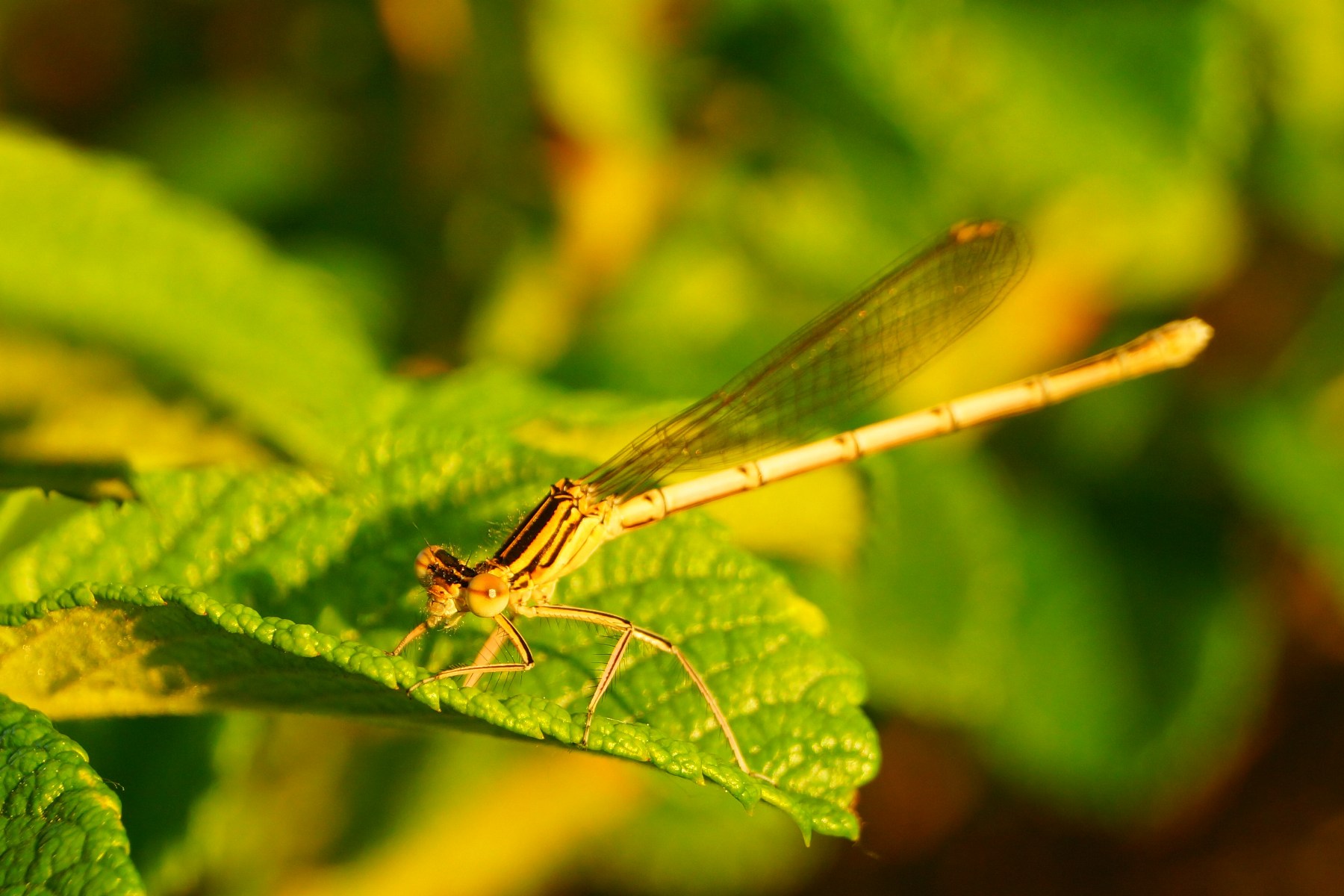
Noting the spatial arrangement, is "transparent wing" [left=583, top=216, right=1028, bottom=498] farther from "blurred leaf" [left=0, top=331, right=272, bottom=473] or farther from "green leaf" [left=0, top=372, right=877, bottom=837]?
"blurred leaf" [left=0, top=331, right=272, bottom=473]

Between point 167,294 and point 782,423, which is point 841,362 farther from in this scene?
point 167,294

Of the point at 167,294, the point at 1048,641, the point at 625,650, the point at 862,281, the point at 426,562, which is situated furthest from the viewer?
the point at 1048,641

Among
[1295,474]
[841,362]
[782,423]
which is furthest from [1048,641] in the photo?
[782,423]

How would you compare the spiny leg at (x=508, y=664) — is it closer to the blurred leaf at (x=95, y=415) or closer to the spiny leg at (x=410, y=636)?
the spiny leg at (x=410, y=636)

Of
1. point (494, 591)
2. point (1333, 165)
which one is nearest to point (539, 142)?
point (494, 591)

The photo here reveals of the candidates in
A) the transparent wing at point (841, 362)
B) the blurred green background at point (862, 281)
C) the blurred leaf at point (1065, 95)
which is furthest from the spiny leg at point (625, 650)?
the blurred leaf at point (1065, 95)

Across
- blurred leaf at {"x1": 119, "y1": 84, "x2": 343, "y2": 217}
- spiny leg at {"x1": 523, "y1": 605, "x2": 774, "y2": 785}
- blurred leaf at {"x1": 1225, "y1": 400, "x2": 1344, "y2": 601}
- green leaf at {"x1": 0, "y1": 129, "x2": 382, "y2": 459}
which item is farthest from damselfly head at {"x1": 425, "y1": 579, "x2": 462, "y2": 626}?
blurred leaf at {"x1": 1225, "y1": 400, "x2": 1344, "y2": 601}

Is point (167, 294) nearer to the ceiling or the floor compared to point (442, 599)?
nearer to the ceiling
